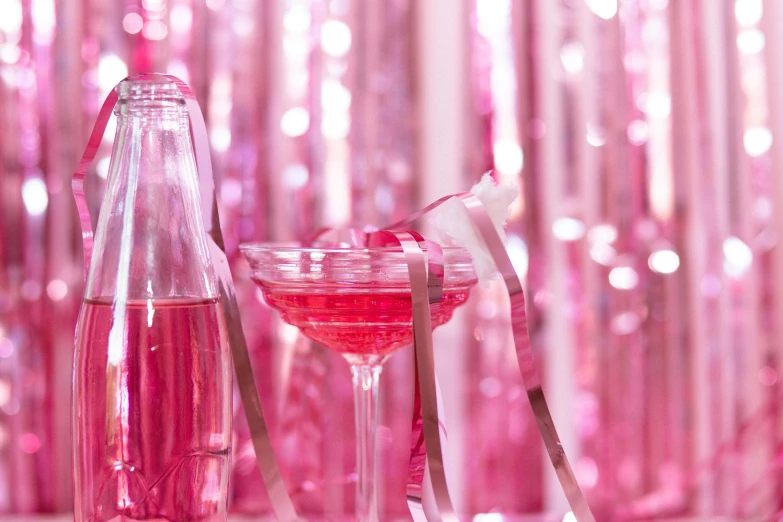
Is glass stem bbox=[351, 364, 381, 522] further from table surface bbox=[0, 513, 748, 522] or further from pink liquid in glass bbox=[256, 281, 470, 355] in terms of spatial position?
table surface bbox=[0, 513, 748, 522]

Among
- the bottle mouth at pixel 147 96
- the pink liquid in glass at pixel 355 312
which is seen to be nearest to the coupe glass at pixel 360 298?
the pink liquid in glass at pixel 355 312

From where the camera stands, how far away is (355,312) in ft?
2.09

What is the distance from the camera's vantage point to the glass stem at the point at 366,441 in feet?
2.18

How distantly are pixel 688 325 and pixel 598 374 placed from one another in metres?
0.18

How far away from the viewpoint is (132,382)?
0.55m

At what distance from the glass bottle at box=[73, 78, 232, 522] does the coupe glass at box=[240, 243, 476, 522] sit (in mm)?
76

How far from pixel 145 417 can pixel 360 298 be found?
0.19 metres

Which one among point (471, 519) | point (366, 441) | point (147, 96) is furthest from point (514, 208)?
point (147, 96)

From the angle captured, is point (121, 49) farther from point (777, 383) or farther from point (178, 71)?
point (777, 383)

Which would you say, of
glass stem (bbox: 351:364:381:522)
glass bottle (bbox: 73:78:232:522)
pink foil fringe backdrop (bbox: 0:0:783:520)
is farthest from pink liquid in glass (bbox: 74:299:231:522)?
pink foil fringe backdrop (bbox: 0:0:783:520)

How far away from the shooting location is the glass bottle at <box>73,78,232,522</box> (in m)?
0.55

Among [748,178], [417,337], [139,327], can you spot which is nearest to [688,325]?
[748,178]

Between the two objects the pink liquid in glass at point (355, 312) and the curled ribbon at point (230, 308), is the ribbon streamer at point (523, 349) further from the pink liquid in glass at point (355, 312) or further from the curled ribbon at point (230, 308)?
the curled ribbon at point (230, 308)

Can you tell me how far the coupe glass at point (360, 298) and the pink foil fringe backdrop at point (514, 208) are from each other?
2.01 ft
